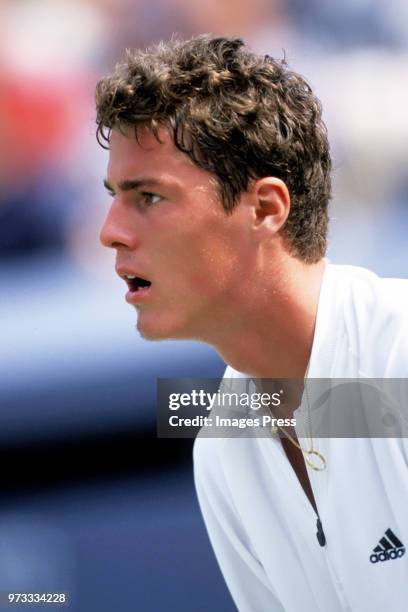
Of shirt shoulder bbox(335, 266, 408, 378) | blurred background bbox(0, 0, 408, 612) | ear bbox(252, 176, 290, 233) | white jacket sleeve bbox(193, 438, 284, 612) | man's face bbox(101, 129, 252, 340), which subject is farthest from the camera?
blurred background bbox(0, 0, 408, 612)

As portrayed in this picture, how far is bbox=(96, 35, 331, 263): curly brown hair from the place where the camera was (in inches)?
78.4

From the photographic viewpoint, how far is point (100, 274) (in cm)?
315

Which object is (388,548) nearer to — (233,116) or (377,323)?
(377,323)

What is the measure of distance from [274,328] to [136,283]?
270 mm

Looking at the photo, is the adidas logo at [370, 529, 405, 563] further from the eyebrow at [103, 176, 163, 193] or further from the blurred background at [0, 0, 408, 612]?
the blurred background at [0, 0, 408, 612]

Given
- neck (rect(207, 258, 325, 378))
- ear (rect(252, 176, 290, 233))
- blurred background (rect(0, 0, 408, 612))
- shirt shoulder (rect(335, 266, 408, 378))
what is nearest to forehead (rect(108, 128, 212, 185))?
ear (rect(252, 176, 290, 233))

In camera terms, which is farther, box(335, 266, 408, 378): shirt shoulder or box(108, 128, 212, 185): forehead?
box(108, 128, 212, 185): forehead

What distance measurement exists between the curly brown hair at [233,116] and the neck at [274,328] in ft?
0.32

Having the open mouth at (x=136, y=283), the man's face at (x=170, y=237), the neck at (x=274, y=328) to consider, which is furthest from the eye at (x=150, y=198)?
the neck at (x=274, y=328)

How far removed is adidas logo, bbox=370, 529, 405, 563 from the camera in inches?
72.4

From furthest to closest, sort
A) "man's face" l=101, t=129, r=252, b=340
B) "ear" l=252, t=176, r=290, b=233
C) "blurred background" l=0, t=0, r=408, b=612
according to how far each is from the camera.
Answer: "blurred background" l=0, t=0, r=408, b=612 < "ear" l=252, t=176, r=290, b=233 < "man's face" l=101, t=129, r=252, b=340

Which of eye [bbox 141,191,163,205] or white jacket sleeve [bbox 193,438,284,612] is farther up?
eye [bbox 141,191,163,205]

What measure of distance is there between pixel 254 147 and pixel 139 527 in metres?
1.42

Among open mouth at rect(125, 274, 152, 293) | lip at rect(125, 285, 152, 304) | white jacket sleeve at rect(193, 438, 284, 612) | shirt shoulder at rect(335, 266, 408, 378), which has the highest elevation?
open mouth at rect(125, 274, 152, 293)
